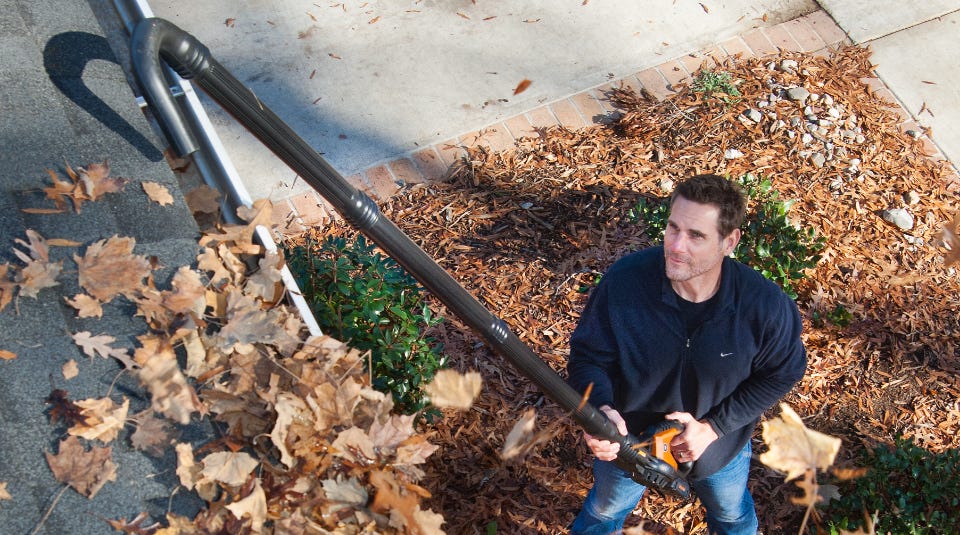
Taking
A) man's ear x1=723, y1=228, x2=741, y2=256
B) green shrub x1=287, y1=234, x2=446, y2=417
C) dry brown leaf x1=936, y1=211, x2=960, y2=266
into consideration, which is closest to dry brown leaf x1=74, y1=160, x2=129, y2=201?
green shrub x1=287, y1=234, x2=446, y2=417

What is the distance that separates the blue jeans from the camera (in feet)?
10.5

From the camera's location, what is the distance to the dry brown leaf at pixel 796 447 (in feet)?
12.0

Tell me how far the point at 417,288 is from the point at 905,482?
7.47 feet

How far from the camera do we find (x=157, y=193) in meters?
2.33

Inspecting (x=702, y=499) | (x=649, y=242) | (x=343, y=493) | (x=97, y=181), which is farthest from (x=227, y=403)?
(x=649, y=242)

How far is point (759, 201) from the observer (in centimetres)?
444

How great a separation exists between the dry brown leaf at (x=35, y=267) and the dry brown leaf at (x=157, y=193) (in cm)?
29

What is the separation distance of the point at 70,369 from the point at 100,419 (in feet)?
0.55

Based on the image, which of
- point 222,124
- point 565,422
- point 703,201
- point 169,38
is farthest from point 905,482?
point 222,124

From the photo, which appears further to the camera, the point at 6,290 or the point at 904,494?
the point at 904,494

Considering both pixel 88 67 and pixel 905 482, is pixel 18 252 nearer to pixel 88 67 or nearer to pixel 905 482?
pixel 88 67

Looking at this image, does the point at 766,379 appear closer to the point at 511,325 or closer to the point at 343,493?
the point at 511,325

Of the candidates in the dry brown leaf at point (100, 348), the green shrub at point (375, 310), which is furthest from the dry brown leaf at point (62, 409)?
the green shrub at point (375, 310)

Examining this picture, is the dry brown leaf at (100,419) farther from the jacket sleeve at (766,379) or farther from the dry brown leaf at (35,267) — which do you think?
the jacket sleeve at (766,379)
